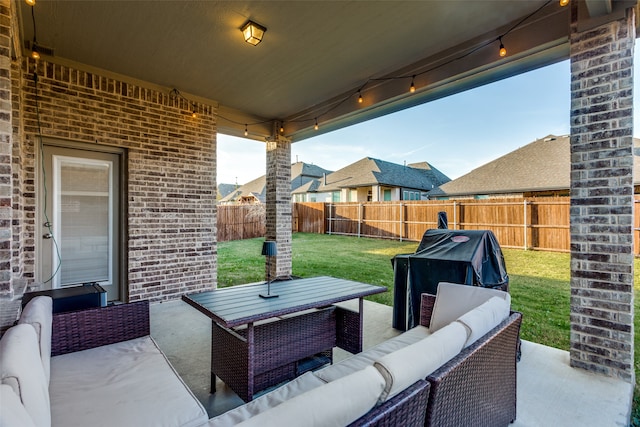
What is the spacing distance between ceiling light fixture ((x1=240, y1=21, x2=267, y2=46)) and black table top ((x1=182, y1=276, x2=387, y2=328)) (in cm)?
242

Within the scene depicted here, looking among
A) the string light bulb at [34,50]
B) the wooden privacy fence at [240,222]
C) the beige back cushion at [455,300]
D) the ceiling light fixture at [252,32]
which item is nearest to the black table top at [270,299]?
the beige back cushion at [455,300]

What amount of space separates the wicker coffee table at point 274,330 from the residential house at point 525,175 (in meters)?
11.0

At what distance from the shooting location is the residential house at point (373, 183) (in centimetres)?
1864

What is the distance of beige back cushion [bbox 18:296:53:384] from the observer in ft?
5.34

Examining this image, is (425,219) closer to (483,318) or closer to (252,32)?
(252,32)

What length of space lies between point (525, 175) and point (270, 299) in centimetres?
1303

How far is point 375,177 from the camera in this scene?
18172mm

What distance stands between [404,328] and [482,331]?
2018mm

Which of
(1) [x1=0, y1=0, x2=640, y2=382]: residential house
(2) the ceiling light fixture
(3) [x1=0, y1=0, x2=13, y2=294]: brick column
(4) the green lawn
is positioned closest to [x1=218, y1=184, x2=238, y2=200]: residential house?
(4) the green lawn

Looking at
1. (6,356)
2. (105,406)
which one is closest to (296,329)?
(105,406)

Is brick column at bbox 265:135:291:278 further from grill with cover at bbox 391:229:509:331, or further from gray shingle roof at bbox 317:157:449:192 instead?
gray shingle roof at bbox 317:157:449:192

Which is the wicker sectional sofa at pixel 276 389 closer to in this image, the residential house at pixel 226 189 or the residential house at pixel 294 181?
the residential house at pixel 294 181

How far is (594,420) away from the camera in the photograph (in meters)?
2.04

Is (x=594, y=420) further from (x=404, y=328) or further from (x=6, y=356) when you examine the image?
(x=6, y=356)
